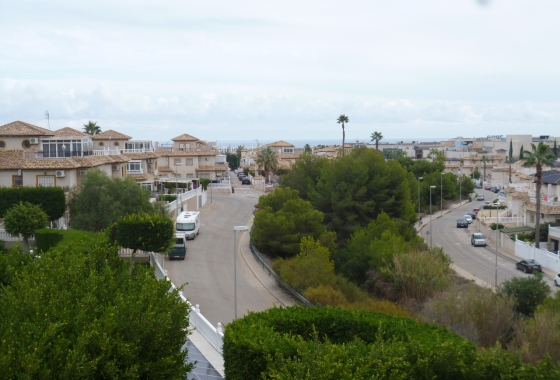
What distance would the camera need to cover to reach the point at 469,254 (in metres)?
52.9

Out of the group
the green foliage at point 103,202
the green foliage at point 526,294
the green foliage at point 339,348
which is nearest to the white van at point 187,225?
the green foliage at point 103,202

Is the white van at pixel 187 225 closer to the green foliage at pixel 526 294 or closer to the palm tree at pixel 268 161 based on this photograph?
the green foliage at pixel 526 294

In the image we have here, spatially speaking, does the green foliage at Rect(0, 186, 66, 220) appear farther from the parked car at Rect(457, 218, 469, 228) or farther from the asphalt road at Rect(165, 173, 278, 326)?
the parked car at Rect(457, 218, 469, 228)

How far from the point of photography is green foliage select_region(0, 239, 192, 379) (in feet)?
36.2

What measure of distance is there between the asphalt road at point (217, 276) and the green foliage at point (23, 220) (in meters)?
7.35

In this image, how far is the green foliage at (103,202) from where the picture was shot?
3784cm

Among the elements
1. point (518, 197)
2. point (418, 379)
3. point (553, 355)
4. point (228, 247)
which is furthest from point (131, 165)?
point (418, 379)

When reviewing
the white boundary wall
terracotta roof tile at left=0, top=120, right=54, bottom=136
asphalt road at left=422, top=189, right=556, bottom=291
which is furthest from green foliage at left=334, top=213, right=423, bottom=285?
terracotta roof tile at left=0, top=120, right=54, bottom=136

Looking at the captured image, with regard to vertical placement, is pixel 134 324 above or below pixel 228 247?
above

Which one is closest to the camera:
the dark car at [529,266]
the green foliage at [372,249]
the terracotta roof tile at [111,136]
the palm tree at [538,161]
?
the green foliage at [372,249]

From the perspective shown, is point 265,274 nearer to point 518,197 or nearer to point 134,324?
point 134,324

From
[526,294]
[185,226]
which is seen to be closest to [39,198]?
[185,226]

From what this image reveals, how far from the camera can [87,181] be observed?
38.7 m

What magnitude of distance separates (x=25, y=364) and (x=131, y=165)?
1874 inches
